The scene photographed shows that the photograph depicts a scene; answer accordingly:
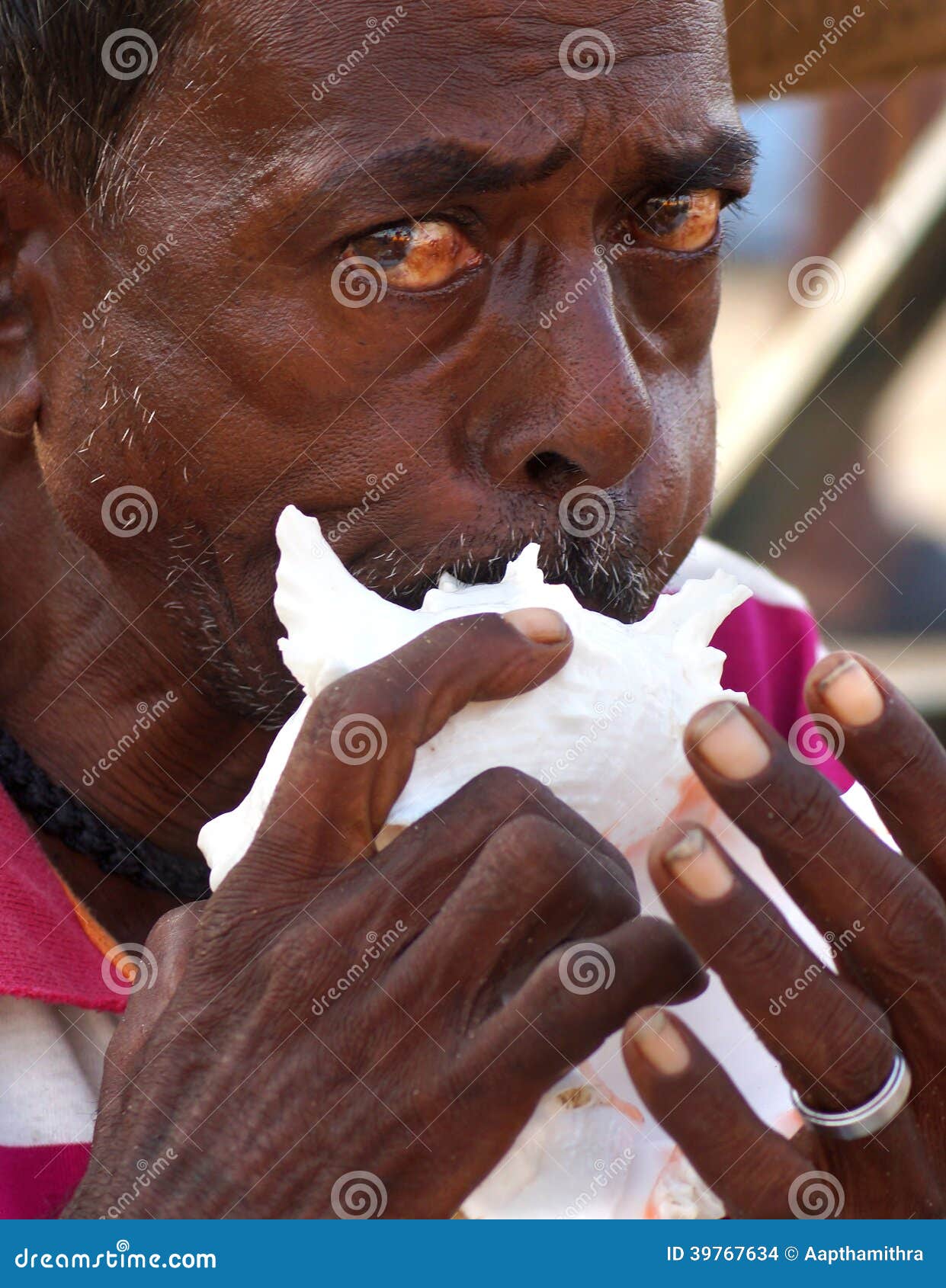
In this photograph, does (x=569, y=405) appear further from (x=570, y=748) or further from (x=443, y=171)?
(x=570, y=748)

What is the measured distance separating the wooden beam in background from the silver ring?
100 inches

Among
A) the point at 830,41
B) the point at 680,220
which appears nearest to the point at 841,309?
the point at 830,41

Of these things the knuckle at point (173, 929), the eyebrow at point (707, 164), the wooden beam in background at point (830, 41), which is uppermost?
the wooden beam in background at point (830, 41)

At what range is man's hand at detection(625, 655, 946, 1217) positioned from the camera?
136 centimetres

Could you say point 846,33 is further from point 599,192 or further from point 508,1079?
point 508,1079

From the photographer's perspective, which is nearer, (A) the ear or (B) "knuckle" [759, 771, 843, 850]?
(B) "knuckle" [759, 771, 843, 850]

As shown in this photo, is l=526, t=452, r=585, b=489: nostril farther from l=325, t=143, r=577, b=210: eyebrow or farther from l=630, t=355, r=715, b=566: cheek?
l=325, t=143, r=577, b=210: eyebrow

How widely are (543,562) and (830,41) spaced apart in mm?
1962

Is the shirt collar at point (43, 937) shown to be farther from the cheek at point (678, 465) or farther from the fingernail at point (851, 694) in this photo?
the fingernail at point (851, 694)

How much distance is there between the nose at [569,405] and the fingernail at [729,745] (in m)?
0.68

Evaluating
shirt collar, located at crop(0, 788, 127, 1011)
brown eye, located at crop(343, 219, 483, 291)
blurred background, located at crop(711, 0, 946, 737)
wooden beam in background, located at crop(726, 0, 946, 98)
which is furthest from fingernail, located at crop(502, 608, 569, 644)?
wooden beam in background, located at crop(726, 0, 946, 98)

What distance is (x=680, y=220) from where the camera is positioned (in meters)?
2.20

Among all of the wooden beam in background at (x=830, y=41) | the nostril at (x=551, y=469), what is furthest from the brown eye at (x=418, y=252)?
the wooden beam in background at (x=830, y=41)

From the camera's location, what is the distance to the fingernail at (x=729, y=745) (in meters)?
1.36
